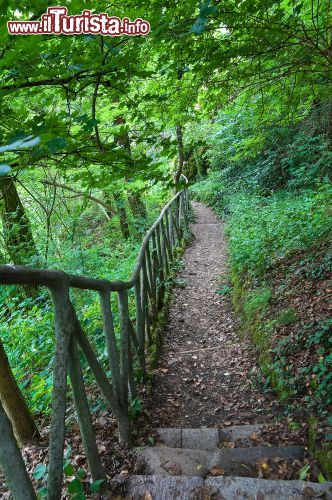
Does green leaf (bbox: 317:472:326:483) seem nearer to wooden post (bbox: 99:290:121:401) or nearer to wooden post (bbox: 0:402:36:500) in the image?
wooden post (bbox: 99:290:121:401)

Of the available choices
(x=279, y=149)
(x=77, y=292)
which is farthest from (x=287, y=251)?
(x=279, y=149)

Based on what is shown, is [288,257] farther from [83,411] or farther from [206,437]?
[83,411]

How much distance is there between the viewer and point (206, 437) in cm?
310

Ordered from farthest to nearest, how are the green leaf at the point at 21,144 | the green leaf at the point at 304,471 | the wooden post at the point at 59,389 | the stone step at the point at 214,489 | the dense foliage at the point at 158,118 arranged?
the green leaf at the point at 304,471
the dense foliage at the point at 158,118
the stone step at the point at 214,489
the wooden post at the point at 59,389
the green leaf at the point at 21,144

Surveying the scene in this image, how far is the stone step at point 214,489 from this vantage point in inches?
78.7

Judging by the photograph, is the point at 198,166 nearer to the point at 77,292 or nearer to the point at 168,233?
the point at 168,233

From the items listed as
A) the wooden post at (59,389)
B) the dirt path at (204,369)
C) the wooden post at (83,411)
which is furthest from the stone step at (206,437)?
the wooden post at (59,389)

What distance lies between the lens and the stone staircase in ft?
6.70

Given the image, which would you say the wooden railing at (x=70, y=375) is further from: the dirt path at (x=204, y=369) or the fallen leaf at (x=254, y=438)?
the fallen leaf at (x=254, y=438)

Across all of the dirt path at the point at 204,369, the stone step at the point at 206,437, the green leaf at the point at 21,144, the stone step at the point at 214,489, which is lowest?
the dirt path at the point at 204,369

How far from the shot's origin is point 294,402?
3.25 m

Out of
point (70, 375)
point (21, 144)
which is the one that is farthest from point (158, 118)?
point (21, 144)

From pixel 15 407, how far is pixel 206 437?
1.66m

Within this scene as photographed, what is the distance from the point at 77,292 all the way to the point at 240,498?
14.3ft
